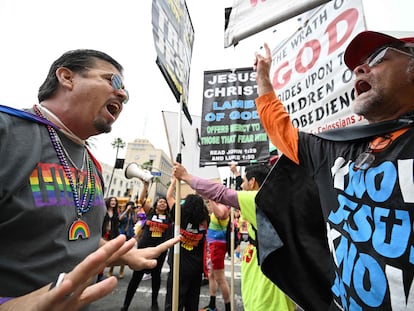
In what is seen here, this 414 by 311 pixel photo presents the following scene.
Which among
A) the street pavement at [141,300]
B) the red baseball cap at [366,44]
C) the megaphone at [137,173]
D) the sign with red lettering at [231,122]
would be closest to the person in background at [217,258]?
the street pavement at [141,300]

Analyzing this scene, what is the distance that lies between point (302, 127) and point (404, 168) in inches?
65.1

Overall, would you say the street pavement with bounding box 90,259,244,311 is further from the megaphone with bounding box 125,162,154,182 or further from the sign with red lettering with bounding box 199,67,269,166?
the sign with red lettering with bounding box 199,67,269,166

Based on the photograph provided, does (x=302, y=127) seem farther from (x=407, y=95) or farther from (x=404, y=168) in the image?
(x=404, y=168)

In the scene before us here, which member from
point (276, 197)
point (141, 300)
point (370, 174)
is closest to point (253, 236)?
point (276, 197)

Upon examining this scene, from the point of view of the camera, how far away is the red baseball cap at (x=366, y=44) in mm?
1249

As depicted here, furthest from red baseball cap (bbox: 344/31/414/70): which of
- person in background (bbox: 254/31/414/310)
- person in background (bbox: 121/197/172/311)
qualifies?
person in background (bbox: 121/197/172/311)

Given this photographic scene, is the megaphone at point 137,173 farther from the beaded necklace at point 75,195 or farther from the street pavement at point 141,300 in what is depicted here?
the beaded necklace at point 75,195

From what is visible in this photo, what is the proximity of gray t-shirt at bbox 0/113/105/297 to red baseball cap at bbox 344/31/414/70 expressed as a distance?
5.80 ft

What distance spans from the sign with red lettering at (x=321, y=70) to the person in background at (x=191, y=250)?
2.02 metres

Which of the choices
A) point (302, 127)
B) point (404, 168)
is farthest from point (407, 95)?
point (302, 127)

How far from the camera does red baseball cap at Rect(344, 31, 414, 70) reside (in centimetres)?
125

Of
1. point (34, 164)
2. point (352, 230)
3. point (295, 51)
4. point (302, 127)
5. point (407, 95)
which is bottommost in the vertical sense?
point (352, 230)

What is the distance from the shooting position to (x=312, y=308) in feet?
4.86

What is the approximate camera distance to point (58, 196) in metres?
0.94
